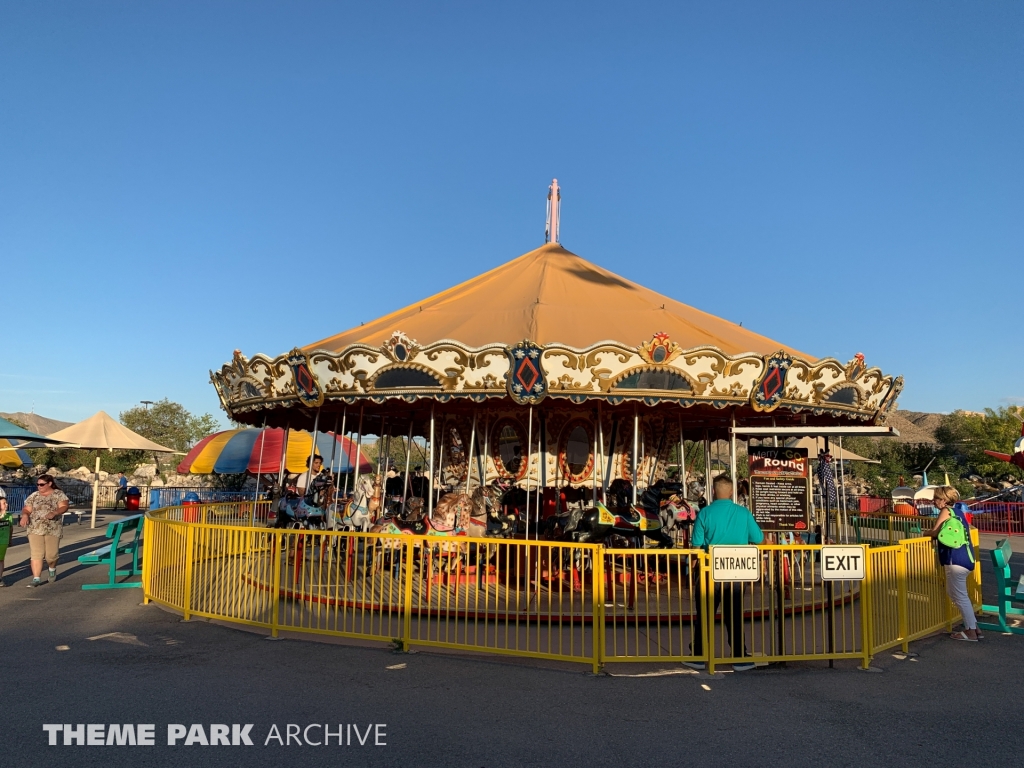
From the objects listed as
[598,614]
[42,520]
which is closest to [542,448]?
[598,614]

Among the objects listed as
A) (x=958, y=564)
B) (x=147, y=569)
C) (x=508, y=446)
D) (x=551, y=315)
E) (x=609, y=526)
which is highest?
(x=551, y=315)

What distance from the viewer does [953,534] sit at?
8.14 m

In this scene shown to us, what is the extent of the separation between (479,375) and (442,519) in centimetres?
197

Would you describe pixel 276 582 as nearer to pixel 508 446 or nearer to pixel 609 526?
pixel 609 526

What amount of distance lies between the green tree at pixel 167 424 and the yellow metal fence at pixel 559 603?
59075 mm

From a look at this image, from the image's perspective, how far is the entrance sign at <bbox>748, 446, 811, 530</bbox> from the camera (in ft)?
33.5

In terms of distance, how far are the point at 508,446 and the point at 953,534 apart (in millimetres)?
6966

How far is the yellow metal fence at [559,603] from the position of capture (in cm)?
663

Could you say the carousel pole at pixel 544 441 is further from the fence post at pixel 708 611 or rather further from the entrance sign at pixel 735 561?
the entrance sign at pixel 735 561

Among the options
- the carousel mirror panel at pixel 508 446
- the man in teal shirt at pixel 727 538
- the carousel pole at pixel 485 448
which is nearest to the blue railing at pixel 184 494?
the carousel pole at pixel 485 448

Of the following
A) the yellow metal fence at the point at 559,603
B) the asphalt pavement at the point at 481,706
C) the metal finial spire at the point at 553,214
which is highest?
the metal finial spire at the point at 553,214

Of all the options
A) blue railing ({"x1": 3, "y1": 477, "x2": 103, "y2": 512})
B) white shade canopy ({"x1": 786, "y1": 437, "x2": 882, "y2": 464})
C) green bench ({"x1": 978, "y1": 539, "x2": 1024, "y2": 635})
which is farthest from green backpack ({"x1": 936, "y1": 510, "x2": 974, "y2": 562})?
blue railing ({"x1": 3, "y1": 477, "x2": 103, "y2": 512})

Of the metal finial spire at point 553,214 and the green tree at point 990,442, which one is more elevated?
the metal finial spire at point 553,214

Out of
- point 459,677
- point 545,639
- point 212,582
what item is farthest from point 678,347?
point 212,582
